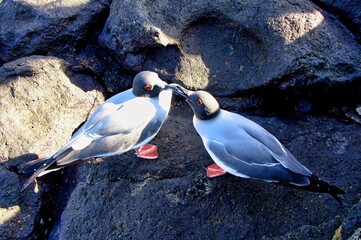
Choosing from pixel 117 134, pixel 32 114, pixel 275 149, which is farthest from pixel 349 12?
pixel 32 114

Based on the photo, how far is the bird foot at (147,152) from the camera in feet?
12.0

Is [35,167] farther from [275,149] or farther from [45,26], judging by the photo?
[275,149]

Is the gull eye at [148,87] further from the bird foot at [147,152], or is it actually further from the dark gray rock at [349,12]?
the dark gray rock at [349,12]

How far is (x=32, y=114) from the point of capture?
13.0 ft

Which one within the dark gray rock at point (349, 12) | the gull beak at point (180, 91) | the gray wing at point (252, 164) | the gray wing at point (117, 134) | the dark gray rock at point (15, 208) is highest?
the dark gray rock at point (349, 12)

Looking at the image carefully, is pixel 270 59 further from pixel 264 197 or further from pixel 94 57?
pixel 94 57

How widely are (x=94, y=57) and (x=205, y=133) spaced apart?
1.85 meters

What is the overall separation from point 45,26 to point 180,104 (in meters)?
1.79

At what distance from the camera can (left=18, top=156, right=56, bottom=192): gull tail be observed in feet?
10.8

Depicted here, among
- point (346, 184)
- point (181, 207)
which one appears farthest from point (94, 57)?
point (346, 184)

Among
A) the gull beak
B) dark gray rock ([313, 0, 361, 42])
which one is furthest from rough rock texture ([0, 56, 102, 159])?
dark gray rock ([313, 0, 361, 42])

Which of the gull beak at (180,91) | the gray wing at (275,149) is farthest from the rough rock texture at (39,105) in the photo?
the gray wing at (275,149)

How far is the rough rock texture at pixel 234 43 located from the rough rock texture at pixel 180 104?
0.01 metres

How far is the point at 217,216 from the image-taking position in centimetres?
323
